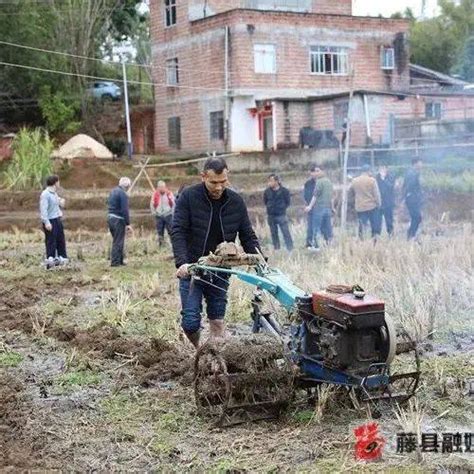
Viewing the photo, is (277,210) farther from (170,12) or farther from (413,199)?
(170,12)

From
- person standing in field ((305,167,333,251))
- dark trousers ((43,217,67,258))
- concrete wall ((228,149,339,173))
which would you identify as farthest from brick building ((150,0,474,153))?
dark trousers ((43,217,67,258))

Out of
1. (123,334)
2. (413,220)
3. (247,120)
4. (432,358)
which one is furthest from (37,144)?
(432,358)

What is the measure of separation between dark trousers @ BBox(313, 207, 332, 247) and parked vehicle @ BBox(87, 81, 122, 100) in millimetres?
27046

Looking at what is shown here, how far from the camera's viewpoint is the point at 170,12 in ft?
129

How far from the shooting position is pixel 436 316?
8.69 metres

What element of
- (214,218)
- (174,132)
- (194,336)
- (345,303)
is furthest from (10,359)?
(174,132)

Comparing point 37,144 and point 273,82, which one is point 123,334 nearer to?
point 37,144

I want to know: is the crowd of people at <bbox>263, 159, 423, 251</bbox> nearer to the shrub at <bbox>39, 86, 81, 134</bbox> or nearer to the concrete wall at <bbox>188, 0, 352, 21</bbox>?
the concrete wall at <bbox>188, 0, 352, 21</bbox>

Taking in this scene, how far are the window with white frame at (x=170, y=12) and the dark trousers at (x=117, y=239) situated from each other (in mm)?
25734

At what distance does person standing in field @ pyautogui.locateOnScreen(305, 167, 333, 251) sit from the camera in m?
15.7

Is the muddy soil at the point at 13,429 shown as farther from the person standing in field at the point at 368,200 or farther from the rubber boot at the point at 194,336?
the person standing in field at the point at 368,200

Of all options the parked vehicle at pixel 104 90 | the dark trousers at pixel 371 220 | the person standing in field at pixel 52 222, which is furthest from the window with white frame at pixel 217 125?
the person standing in field at pixel 52 222

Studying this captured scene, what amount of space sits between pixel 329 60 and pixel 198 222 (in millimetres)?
32916

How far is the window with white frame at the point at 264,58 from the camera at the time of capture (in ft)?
118
